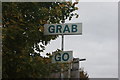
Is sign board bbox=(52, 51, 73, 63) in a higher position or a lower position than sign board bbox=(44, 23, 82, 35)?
lower

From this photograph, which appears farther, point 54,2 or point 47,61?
→ point 54,2

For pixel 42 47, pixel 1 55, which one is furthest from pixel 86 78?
pixel 1 55

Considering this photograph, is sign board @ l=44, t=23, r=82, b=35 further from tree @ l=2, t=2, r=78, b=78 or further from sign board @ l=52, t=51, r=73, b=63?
sign board @ l=52, t=51, r=73, b=63

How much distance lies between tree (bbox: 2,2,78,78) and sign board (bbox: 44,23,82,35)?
237mm

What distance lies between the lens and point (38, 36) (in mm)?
11750

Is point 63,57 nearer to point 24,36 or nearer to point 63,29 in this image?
point 63,29

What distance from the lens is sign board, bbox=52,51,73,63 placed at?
11.0 m

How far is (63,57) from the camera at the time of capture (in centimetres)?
1114

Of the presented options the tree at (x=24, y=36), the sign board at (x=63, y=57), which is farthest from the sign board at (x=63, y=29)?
the sign board at (x=63, y=57)

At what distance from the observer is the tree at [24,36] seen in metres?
11.3

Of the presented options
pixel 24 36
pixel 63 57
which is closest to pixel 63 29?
pixel 63 57

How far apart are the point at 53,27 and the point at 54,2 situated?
1.77 metres

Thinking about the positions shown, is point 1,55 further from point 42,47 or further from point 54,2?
point 54,2

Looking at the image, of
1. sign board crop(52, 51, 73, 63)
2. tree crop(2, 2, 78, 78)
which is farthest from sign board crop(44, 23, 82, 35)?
sign board crop(52, 51, 73, 63)
